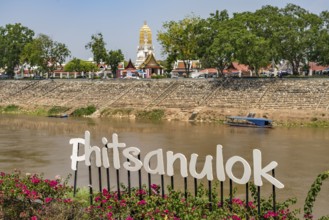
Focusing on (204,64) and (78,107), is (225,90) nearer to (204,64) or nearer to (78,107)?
(204,64)

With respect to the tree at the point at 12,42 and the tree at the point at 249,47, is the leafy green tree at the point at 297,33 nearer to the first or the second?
the tree at the point at 249,47

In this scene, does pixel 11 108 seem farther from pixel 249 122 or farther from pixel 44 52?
pixel 249 122

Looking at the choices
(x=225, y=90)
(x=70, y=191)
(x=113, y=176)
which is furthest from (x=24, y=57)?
(x=70, y=191)

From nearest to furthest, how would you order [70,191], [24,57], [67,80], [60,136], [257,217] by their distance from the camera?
[257,217] → [70,191] → [60,136] → [67,80] → [24,57]

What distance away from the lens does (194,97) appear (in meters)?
66.4

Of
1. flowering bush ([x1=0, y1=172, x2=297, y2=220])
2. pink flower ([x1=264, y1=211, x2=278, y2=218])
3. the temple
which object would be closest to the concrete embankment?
flowering bush ([x1=0, y1=172, x2=297, y2=220])

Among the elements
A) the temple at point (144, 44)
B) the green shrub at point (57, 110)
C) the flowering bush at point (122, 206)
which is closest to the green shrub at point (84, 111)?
the green shrub at point (57, 110)

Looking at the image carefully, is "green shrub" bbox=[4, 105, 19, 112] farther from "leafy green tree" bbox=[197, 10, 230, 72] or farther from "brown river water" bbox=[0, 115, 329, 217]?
"leafy green tree" bbox=[197, 10, 230, 72]

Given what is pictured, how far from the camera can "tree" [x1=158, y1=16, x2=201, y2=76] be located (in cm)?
7631

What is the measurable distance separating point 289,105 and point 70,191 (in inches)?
1722

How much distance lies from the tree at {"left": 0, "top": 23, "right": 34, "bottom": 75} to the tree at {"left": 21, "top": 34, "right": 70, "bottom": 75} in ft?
12.7

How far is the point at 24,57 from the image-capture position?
96.5 metres

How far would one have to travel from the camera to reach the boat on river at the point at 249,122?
52188 mm

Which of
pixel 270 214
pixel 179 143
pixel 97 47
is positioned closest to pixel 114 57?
pixel 97 47
